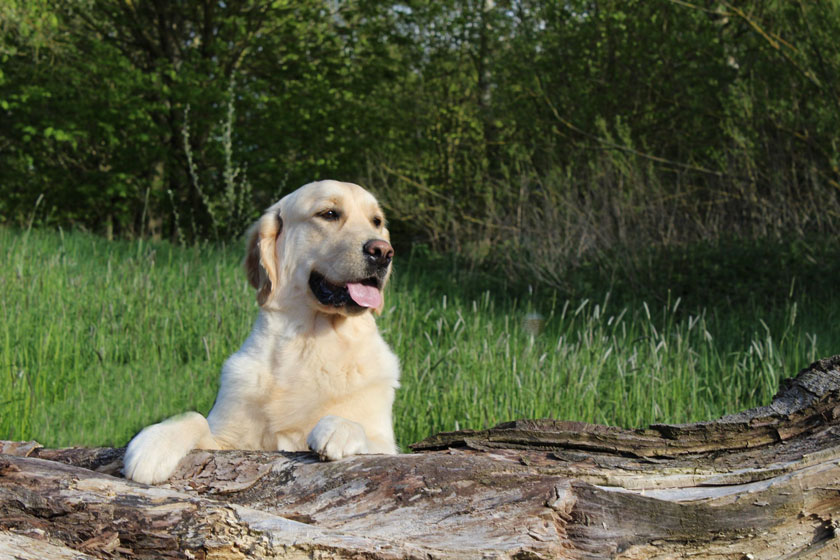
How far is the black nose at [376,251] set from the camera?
335 cm

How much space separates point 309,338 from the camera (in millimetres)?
3242

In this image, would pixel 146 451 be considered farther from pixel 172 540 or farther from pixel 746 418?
pixel 746 418

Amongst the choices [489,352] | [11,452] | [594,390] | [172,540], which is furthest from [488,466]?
[489,352]

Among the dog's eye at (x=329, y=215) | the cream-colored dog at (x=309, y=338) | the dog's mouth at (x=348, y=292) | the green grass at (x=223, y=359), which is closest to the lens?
the cream-colored dog at (x=309, y=338)

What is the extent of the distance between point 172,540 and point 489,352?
11.0 feet

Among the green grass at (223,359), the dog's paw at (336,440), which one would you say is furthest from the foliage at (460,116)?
the dog's paw at (336,440)

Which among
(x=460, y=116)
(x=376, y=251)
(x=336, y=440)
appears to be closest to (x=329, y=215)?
(x=376, y=251)

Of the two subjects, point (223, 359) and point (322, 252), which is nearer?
point (322, 252)

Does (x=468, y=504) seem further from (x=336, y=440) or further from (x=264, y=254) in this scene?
(x=264, y=254)

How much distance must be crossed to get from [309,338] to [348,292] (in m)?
0.27

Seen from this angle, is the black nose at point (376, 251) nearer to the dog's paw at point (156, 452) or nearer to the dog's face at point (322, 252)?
the dog's face at point (322, 252)

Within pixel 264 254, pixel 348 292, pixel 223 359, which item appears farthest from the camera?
pixel 223 359

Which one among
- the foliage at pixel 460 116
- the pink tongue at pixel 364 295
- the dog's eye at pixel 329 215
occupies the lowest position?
the pink tongue at pixel 364 295

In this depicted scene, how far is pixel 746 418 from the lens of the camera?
2.45 meters
